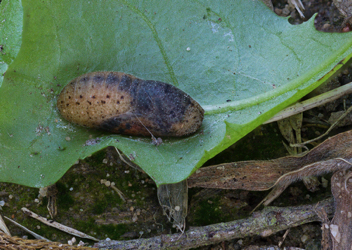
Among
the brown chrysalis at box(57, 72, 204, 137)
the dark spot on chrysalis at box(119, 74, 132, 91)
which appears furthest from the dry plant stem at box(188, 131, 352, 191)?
the dark spot on chrysalis at box(119, 74, 132, 91)

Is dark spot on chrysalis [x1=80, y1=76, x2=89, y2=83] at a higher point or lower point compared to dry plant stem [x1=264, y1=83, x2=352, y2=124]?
higher

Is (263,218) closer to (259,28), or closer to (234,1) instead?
(259,28)

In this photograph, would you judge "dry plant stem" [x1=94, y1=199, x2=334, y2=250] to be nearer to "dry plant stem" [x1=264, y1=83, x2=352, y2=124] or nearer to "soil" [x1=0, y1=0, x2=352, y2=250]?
"soil" [x1=0, y1=0, x2=352, y2=250]

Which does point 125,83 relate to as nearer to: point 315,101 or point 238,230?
point 238,230

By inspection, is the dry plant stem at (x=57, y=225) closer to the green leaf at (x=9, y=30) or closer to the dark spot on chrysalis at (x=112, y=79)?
the green leaf at (x=9, y=30)

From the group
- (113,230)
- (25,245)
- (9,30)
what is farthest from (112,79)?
(25,245)

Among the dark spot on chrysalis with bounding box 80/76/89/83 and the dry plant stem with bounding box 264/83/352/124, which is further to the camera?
the dry plant stem with bounding box 264/83/352/124
